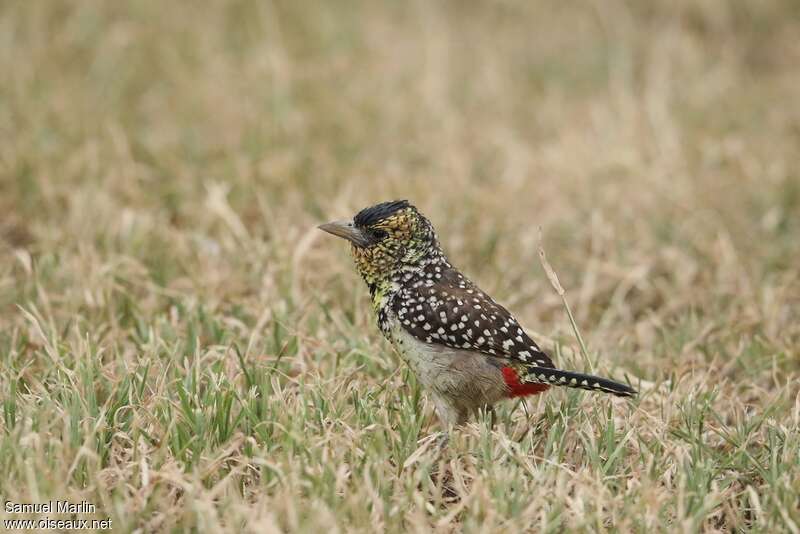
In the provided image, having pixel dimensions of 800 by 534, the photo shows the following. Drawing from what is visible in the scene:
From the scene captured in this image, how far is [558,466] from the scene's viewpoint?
3.54m

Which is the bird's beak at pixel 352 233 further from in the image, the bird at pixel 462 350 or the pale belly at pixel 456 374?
the pale belly at pixel 456 374

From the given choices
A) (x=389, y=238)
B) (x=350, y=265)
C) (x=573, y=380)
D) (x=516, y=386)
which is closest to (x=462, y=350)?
(x=516, y=386)

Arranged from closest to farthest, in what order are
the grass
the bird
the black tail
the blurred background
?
1. the grass
2. the black tail
3. the bird
4. the blurred background

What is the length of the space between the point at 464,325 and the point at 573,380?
46 cm

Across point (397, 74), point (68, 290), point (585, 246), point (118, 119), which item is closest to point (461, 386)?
point (68, 290)

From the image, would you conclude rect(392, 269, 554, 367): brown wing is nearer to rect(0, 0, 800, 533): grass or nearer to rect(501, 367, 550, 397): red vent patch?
rect(501, 367, 550, 397): red vent patch

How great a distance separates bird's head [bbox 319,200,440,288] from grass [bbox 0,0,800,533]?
17.3 inches

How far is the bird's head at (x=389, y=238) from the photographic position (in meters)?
4.18

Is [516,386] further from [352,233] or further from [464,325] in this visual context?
[352,233]

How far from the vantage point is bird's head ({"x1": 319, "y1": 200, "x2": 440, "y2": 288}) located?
4.18 m

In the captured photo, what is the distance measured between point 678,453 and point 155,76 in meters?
5.65

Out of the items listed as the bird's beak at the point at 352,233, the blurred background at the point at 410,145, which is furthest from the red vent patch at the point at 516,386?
the blurred background at the point at 410,145

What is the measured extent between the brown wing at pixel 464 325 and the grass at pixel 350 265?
30 centimetres

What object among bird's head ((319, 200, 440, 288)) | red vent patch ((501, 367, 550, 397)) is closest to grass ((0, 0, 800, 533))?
red vent patch ((501, 367, 550, 397))
